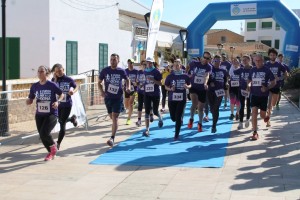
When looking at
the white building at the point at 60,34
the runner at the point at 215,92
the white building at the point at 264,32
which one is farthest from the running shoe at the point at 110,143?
the white building at the point at 264,32

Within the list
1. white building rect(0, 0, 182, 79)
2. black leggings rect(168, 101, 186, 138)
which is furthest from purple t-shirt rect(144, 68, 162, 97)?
white building rect(0, 0, 182, 79)

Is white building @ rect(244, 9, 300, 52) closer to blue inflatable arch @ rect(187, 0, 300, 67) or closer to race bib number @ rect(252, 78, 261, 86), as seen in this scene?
blue inflatable arch @ rect(187, 0, 300, 67)

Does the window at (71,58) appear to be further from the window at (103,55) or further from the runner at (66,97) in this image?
the runner at (66,97)

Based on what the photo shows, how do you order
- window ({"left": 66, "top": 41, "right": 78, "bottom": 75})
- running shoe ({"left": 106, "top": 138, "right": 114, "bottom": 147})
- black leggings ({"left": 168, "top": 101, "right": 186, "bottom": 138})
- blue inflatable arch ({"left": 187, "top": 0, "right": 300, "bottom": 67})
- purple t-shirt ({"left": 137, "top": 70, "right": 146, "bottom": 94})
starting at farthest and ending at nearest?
blue inflatable arch ({"left": 187, "top": 0, "right": 300, "bottom": 67})
window ({"left": 66, "top": 41, "right": 78, "bottom": 75})
purple t-shirt ({"left": 137, "top": 70, "right": 146, "bottom": 94})
black leggings ({"left": 168, "top": 101, "right": 186, "bottom": 138})
running shoe ({"left": 106, "top": 138, "right": 114, "bottom": 147})

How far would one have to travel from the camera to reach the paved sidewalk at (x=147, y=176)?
5.92 m

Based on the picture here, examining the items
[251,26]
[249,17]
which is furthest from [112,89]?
[251,26]

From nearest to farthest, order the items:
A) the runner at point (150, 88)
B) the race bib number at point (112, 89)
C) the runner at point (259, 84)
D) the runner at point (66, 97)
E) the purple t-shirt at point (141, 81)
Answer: the runner at point (66, 97), the race bib number at point (112, 89), the runner at point (259, 84), the runner at point (150, 88), the purple t-shirt at point (141, 81)

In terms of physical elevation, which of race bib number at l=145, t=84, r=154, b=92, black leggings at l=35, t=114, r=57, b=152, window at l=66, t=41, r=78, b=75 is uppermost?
window at l=66, t=41, r=78, b=75

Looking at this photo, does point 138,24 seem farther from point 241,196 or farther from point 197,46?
point 241,196

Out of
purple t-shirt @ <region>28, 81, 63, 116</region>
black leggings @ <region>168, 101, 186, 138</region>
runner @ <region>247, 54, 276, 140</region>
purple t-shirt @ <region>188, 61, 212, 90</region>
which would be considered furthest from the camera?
purple t-shirt @ <region>188, 61, 212, 90</region>

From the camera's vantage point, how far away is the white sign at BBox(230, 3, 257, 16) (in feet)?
75.4

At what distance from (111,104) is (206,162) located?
8.36ft

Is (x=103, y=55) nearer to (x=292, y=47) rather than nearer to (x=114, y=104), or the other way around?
(x=292, y=47)

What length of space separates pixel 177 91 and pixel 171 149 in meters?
1.43
